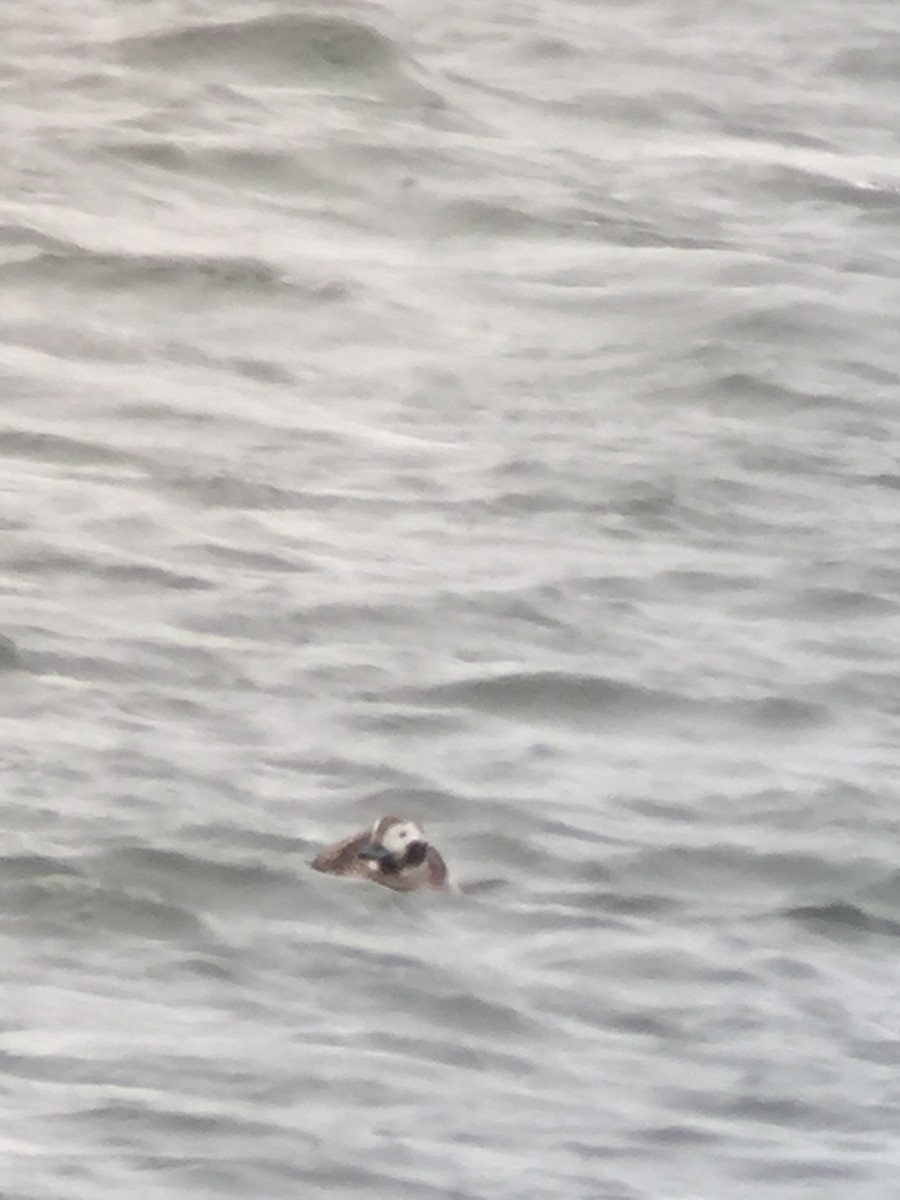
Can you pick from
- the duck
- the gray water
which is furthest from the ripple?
the duck

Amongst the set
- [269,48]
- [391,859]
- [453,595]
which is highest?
[269,48]

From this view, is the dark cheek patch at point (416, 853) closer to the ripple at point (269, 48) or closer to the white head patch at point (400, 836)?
the white head patch at point (400, 836)

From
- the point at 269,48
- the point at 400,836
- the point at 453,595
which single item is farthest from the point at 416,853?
the point at 269,48

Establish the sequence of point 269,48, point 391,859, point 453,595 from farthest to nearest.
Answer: point 269,48
point 453,595
point 391,859

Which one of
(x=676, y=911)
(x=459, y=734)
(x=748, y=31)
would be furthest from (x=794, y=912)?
(x=748, y=31)

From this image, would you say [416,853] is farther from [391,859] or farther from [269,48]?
[269,48]

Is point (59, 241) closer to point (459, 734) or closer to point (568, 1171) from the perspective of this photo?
point (459, 734)

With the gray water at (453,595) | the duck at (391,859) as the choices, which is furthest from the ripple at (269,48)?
the duck at (391,859)
